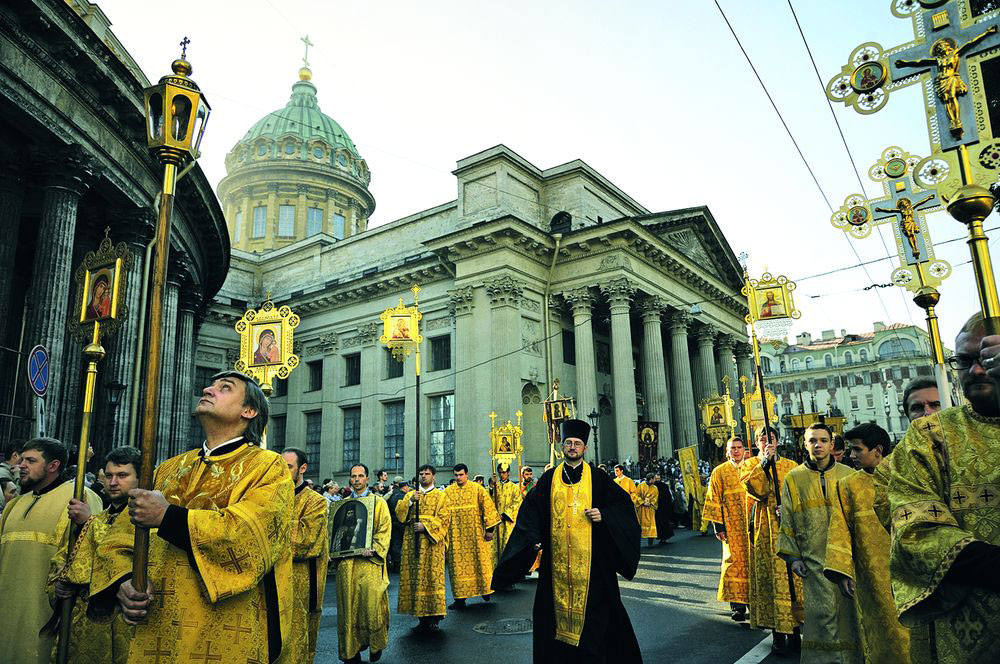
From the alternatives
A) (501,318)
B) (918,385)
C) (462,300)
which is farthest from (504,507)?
(462,300)

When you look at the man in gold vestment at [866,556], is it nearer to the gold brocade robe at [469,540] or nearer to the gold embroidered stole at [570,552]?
the gold embroidered stole at [570,552]

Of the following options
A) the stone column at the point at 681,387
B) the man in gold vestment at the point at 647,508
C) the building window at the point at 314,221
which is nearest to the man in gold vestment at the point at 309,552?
the man in gold vestment at the point at 647,508

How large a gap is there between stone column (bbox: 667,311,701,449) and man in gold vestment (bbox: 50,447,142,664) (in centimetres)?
2838

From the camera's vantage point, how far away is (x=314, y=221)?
46.4 meters

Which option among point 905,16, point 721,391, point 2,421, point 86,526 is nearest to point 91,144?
point 2,421

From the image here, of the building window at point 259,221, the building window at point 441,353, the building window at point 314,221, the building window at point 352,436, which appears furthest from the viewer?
the building window at point 314,221

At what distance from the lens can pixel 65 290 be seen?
12.4 m

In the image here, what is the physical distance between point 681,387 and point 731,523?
75.1 feet

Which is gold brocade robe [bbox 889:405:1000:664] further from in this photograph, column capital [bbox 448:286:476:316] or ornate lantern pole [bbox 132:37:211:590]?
column capital [bbox 448:286:476:316]

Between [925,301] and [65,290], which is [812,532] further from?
[65,290]

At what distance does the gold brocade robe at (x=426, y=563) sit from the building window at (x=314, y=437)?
80.2 feet

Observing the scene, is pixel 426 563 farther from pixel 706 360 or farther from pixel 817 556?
pixel 706 360

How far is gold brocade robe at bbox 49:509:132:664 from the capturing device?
12.6 ft

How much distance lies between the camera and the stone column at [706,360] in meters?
34.6
